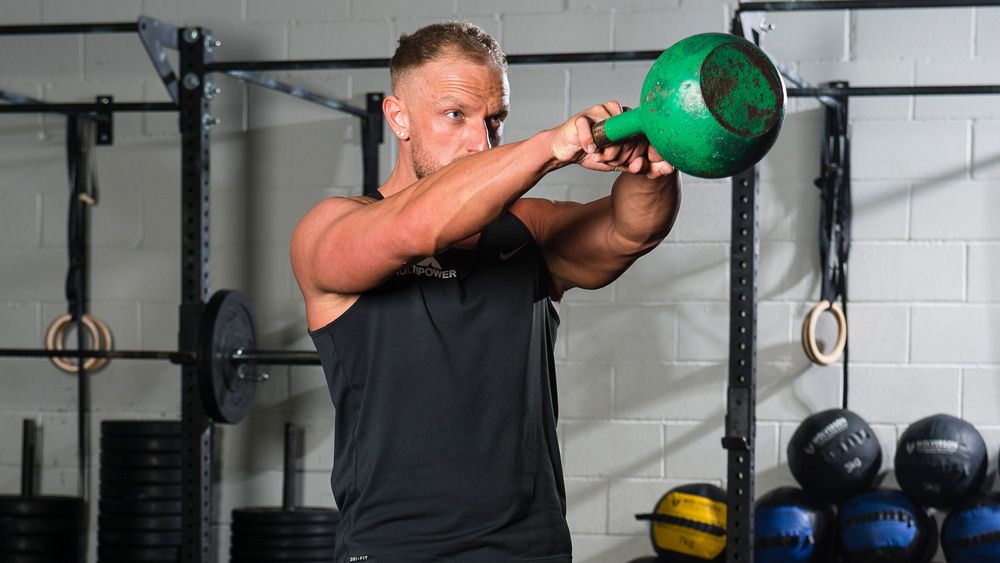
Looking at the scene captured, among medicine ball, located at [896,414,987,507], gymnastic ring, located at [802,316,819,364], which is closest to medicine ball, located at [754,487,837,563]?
medicine ball, located at [896,414,987,507]

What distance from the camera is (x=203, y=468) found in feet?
9.84

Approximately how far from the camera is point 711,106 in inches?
45.5

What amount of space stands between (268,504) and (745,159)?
305cm

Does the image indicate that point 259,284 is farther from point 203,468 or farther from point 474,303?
point 474,303

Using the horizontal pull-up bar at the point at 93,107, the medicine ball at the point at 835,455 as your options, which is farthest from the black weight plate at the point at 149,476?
the medicine ball at the point at 835,455

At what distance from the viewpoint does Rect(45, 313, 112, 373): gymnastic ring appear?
3791 millimetres

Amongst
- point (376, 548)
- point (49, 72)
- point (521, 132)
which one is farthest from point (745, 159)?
point (49, 72)

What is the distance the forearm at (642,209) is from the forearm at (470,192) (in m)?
0.23

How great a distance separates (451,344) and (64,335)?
2.81 meters

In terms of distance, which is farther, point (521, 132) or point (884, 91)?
point (521, 132)

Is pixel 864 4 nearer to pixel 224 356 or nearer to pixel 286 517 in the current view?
pixel 224 356

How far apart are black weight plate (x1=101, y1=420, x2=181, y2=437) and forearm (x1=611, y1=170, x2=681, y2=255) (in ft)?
7.66

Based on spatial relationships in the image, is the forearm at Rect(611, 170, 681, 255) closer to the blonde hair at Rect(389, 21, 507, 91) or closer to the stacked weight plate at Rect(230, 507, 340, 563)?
the blonde hair at Rect(389, 21, 507, 91)

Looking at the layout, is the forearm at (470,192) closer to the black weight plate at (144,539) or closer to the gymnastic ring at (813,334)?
the gymnastic ring at (813,334)
